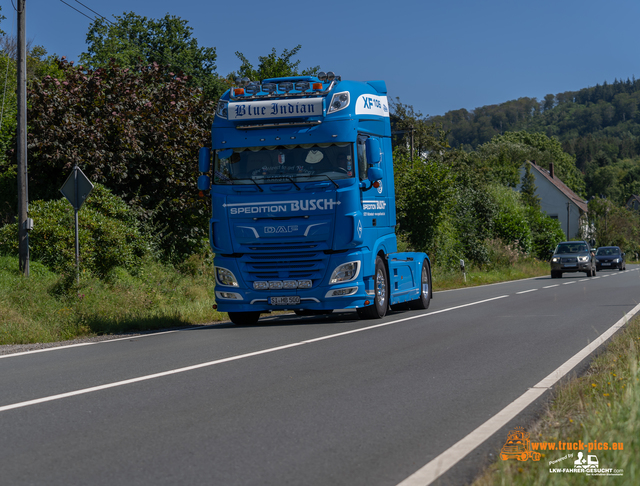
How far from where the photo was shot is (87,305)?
579 inches

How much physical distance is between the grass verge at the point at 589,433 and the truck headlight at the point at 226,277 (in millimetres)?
7374

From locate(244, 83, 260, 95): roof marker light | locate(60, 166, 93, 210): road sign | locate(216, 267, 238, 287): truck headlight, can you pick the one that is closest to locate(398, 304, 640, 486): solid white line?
locate(216, 267, 238, 287): truck headlight

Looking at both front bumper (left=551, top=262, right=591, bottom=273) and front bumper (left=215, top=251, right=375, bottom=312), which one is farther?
front bumper (left=551, top=262, right=591, bottom=273)

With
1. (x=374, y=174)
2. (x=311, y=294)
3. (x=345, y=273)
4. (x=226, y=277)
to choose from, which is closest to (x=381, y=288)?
(x=345, y=273)

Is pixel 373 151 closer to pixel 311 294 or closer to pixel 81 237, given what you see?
pixel 311 294

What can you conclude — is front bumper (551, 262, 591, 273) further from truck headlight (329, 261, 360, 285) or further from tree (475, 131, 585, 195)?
tree (475, 131, 585, 195)

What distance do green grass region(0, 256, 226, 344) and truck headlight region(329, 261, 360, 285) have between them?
3.46 meters

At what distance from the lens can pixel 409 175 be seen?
32875 millimetres

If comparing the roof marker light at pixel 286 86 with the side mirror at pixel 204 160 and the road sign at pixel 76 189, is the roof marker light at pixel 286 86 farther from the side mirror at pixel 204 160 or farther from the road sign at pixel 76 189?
the road sign at pixel 76 189

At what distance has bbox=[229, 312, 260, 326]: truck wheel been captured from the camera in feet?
46.8

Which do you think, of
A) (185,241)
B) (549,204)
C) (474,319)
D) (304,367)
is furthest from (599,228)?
(304,367)

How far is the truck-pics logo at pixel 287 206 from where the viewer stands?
42.7 feet

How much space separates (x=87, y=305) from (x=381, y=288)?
5.62 metres

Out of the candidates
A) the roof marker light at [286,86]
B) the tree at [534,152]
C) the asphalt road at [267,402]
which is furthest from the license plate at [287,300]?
the tree at [534,152]
